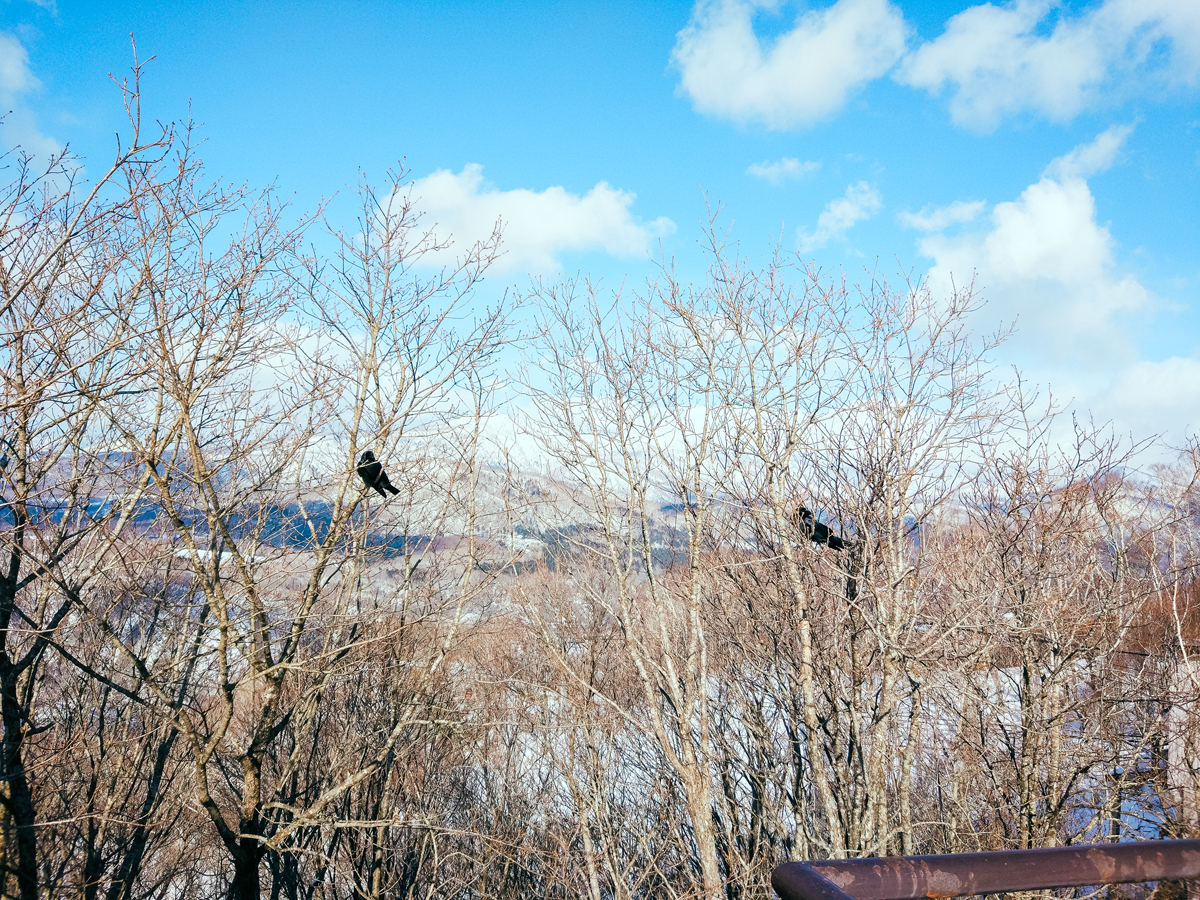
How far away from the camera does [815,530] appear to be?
7.34 metres

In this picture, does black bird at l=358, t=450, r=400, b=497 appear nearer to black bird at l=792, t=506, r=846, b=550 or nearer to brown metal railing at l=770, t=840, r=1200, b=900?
black bird at l=792, t=506, r=846, b=550

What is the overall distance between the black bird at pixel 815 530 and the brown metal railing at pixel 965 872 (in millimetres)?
5789

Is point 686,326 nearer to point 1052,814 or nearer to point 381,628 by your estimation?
point 381,628

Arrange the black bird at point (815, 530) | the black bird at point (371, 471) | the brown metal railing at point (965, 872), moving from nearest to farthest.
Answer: the brown metal railing at point (965, 872)
the black bird at point (371, 471)
the black bird at point (815, 530)

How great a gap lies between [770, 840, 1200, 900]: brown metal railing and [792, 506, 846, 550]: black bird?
228 inches

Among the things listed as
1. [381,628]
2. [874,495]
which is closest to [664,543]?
[874,495]

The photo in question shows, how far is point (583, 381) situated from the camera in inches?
405

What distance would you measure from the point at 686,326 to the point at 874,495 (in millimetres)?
3759

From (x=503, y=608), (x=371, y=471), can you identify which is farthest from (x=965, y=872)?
(x=503, y=608)

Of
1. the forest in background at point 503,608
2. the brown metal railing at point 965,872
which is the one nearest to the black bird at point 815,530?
the forest in background at point 503,608

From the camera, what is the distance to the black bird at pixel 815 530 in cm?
702

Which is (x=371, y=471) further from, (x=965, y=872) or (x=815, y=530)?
(x=965, y=872)

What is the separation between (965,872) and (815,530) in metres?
6.49

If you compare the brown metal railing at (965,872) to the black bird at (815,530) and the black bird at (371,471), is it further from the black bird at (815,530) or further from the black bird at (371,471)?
the black bird at (815,530)
